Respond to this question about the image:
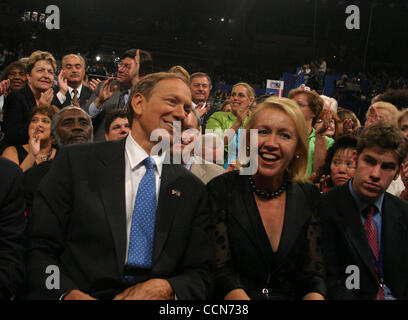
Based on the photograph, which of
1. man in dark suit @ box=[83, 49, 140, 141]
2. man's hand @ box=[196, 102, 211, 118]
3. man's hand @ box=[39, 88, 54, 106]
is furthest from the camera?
man's hand @ box=[196, 102, 211, 118]

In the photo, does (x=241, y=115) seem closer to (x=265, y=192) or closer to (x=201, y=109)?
(x=201, y=109)

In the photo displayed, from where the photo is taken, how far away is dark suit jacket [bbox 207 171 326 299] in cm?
167

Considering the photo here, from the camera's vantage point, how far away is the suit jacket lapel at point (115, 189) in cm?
149

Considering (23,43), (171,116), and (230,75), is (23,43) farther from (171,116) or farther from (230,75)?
(171,116)

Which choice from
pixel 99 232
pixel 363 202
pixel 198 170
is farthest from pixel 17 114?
pixel 363 202

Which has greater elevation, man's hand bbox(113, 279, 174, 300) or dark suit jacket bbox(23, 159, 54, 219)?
dark suit jacket bbox(23, 159, 54, 219)

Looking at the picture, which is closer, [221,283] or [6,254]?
[6,254]

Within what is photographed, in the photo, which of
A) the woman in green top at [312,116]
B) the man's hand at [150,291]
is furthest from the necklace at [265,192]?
the woman in green top at [312,116]

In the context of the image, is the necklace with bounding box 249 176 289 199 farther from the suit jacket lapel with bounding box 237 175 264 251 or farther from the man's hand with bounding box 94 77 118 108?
the man's hand with bounding box 94 77 118 108

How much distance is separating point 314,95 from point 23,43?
10900mm

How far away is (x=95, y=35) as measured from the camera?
51.4 ft

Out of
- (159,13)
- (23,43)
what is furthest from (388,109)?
(159,13)

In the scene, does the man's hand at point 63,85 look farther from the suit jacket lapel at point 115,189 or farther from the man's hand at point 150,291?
the man's hand at point 150,291

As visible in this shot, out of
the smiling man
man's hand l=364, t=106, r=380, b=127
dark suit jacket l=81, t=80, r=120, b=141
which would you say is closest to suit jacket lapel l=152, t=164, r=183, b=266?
the smiling man
